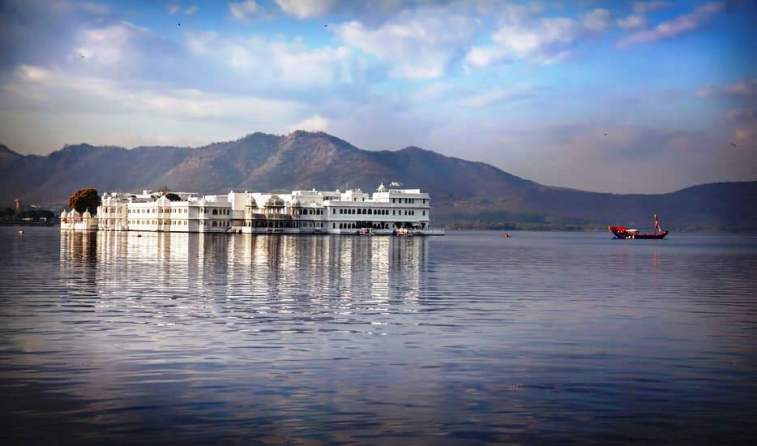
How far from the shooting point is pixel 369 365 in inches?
709

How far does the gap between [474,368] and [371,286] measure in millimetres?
21054

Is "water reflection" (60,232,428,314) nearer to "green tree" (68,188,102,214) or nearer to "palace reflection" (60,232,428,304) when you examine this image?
"palace reflection" (60,232,428,304)

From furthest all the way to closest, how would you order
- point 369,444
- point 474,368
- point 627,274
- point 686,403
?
point 627,274
point 474,368
point 686,403
point 369,444

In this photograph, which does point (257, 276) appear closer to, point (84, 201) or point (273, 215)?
point (273, 215)

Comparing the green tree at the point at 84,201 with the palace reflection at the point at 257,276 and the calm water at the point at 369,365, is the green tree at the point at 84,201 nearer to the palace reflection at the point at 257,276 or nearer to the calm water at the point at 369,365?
the palace reflection at the point at 257,276

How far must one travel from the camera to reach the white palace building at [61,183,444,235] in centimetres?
16550

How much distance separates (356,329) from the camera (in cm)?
2358

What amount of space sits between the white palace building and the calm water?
130049 mm

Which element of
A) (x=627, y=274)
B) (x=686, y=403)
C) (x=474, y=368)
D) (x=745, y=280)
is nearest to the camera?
(x=686, y=403)

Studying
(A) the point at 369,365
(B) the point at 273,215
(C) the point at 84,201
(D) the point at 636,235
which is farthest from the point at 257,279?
(C) the point at 84,201

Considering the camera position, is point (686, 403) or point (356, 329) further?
point (356, 329)

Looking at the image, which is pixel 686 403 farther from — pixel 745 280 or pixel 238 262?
pixel 238 262

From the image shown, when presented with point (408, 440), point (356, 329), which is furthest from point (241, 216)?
point (408, 440)

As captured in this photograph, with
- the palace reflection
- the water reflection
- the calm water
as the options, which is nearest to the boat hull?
the water reflection
